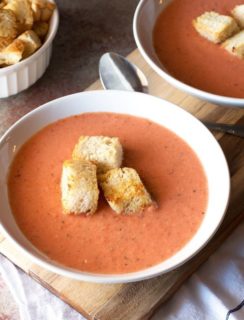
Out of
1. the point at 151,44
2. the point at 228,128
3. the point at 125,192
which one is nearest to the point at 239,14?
the point at 151,44

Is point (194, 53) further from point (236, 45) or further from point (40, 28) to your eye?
point (40, 28)

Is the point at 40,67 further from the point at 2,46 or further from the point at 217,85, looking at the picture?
the point at 217,85

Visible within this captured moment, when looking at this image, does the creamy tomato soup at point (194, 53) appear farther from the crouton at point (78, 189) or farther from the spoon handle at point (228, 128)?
the crouton at point (78, 189)

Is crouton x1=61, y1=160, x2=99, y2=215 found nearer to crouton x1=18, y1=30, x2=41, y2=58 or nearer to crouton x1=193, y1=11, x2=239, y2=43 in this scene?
crouton x1=18, y1=30, x2=41, y2=58

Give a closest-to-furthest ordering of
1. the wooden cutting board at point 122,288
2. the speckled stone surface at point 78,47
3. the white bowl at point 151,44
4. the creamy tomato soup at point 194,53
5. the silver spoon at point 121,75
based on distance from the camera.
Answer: the wooden cutting board at point 122,288 → the white bowl at point 151,44 → the creamy tomato soup at point 194,53 → the silver spoon at point 121,75 → the speckled stone surface at point 78,47

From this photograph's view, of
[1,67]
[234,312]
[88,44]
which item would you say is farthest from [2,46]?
[234,312]

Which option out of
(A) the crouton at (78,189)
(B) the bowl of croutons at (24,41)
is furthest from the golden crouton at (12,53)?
(A) the crouton at (78,189)

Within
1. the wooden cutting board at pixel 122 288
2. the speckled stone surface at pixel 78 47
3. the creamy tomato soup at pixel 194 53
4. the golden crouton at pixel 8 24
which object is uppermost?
the golden crouton at pixel 8 24
